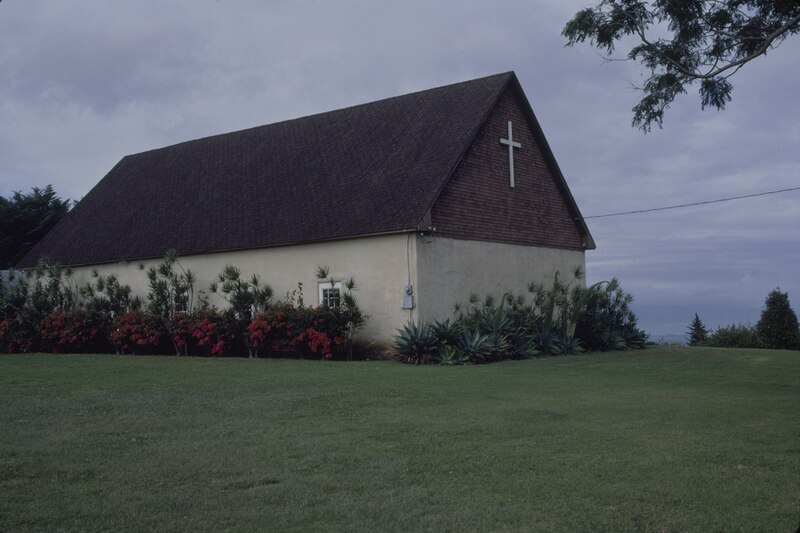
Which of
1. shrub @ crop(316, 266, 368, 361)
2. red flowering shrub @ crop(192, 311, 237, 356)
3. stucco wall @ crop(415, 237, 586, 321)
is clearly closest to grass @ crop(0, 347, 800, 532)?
shrub @ crop(316, 266, 368, 361)

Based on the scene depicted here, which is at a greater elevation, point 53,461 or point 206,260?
point 206,260

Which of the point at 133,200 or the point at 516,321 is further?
the point at 133,200

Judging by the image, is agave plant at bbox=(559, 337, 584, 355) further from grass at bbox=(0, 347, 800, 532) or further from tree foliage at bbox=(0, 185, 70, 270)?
tree foliage at bbox=(0, 185, 70, 270)

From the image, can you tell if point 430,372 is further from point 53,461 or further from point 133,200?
point 133,200

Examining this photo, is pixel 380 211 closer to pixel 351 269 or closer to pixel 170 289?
pixel 351 269

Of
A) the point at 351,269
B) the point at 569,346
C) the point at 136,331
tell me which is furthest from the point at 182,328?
the point at 569,346

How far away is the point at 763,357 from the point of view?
69.6ft

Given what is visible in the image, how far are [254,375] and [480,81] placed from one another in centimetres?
1412

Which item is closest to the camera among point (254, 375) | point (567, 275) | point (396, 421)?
point (396, 421)

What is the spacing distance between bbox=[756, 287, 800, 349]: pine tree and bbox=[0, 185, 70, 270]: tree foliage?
34.2m

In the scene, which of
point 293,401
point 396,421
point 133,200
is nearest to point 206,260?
point 133,200

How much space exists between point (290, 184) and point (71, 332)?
8.98 metres

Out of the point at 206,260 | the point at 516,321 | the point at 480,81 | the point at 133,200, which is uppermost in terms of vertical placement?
the point at 480,81

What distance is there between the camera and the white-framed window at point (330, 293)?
77.8ft
